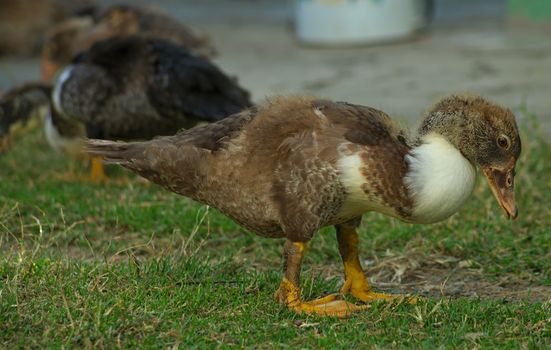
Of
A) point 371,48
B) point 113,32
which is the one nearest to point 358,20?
point 371,48

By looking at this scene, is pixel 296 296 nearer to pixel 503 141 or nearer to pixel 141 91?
pixel 503 141

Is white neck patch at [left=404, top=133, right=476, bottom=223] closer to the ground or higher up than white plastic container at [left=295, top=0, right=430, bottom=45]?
higher up

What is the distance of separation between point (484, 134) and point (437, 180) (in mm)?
299

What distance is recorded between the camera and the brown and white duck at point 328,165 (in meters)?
4.25

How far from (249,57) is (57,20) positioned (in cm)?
236

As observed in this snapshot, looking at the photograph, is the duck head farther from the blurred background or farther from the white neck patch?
the blurred background

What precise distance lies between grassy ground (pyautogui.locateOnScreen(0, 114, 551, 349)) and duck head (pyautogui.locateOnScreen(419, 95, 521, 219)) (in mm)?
523

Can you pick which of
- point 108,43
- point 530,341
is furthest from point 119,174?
point 530,341

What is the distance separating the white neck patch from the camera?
4199mm

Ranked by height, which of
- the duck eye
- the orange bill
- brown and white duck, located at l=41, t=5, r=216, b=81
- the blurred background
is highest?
the duck eye

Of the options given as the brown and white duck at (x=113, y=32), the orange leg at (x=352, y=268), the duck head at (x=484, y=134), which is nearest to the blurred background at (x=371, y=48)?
the brown and white duck at (x=113, y=32)

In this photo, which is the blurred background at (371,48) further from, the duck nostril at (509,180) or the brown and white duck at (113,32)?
the duck nostril at (509,180)

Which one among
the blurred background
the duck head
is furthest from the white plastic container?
the duck head

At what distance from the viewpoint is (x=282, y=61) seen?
11.3 metres
